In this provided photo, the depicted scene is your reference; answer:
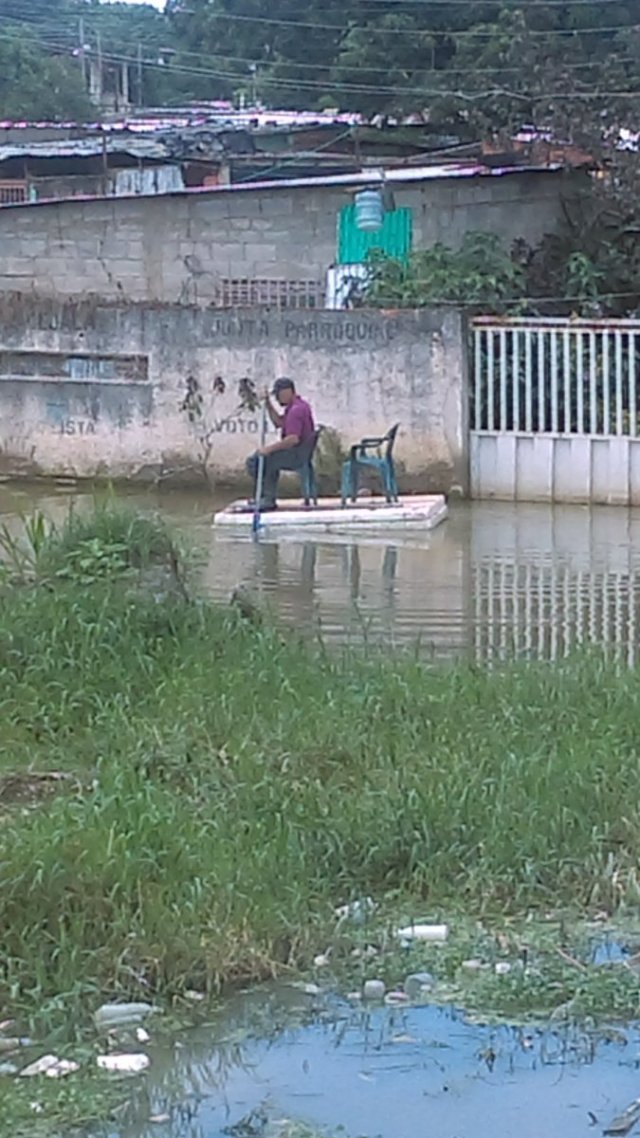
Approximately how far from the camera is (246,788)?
667 centimetres

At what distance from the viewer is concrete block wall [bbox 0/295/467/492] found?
1734 cm

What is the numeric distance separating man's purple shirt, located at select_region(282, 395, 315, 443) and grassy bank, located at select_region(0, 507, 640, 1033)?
6.16 m

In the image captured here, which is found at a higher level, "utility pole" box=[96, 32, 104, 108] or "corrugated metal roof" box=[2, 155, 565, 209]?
"utility pole" box=[96, 32, 104, 108]

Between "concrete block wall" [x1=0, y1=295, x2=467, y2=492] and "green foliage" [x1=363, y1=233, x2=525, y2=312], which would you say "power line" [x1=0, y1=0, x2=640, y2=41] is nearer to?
"green foliage" [x1=363, y1=233, x2=525, y2=312]

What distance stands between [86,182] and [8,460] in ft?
29.0

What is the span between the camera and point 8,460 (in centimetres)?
1902

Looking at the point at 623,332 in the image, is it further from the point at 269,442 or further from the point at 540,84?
the point at 540,84

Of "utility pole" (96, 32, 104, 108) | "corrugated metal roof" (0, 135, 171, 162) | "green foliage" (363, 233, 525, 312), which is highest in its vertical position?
"utility pole" (96, 32, 104, 108)

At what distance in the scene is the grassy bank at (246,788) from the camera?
5367 millimetres

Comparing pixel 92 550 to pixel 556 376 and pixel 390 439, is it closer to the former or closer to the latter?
pixel 390 439

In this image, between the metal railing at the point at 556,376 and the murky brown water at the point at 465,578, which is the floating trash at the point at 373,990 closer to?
the murky brown water at the point at 465,578

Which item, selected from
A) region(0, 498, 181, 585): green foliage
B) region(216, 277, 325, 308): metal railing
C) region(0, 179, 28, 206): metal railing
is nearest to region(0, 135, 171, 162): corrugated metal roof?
region(0, 179, 28, 206): metal railing

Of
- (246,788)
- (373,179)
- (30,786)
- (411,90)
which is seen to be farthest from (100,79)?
(246,788)

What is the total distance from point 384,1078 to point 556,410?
41.8ft
